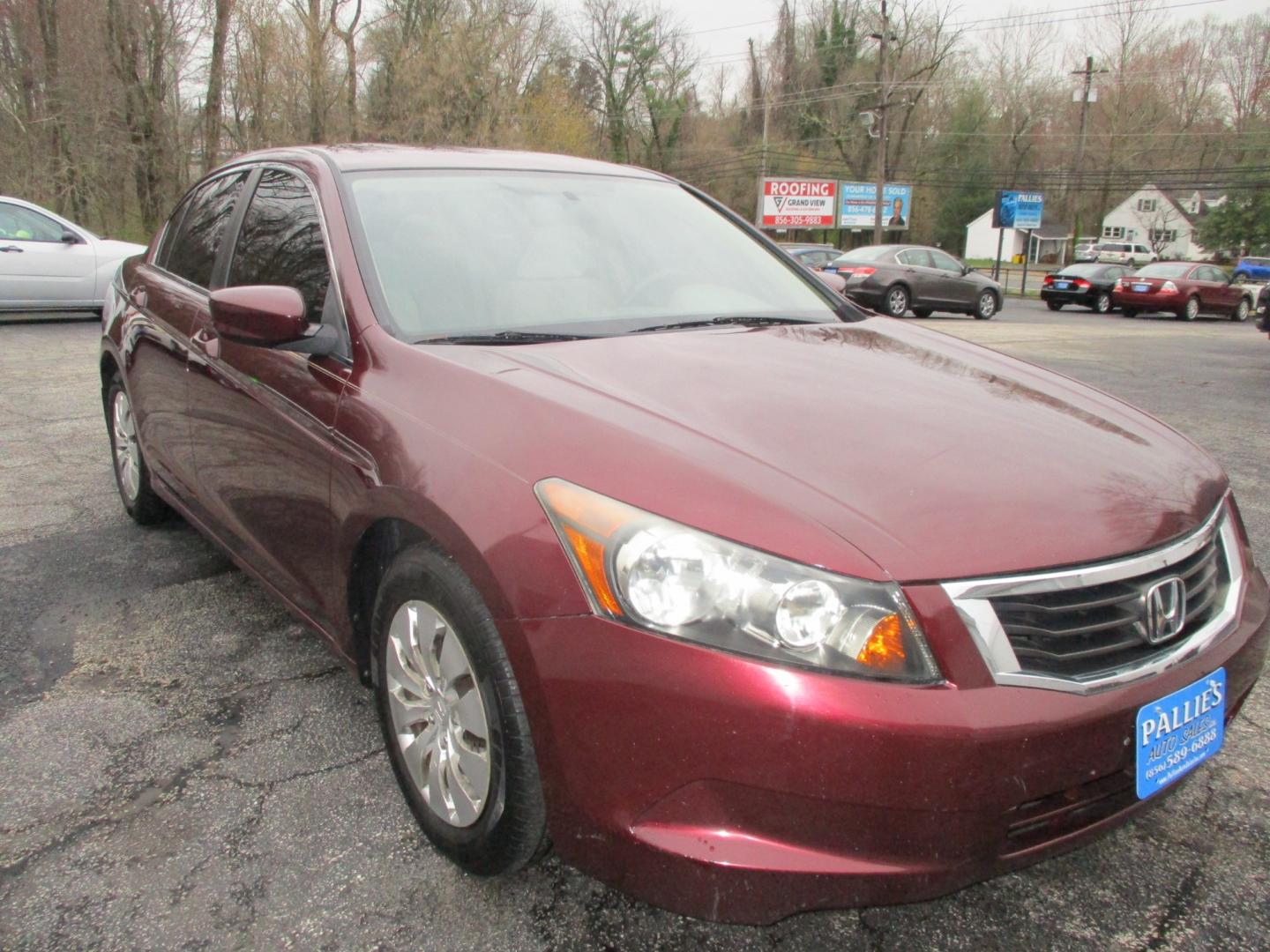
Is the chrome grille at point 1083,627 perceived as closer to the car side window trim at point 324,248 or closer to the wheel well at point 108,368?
the car side window trim at point 324,248

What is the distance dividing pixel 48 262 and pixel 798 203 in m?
38.1

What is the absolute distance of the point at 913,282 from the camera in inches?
786

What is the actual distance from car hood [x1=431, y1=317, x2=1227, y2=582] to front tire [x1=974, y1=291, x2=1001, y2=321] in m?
20.0

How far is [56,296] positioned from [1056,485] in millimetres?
12658

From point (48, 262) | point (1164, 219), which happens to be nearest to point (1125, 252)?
point (1164, 219)

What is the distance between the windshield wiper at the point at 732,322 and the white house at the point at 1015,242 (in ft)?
231

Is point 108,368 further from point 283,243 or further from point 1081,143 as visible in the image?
point 1081,143

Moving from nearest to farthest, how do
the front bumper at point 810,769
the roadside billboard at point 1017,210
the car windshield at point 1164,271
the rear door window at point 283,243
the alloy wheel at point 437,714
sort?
the front bumper at point 810,769
the alloy wheel at point 437,714
the rear door window at point 283,243
the car windshield at point 1164,271
the roadside billboard at point 1017,210

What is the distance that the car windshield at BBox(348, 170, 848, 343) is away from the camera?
8.30ft

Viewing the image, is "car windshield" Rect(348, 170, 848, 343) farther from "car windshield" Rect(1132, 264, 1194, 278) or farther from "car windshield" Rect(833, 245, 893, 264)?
"car windshield" Rect(1132, 264, 1194, 278)

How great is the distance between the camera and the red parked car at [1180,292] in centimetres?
2253

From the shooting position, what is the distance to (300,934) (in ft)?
6.26

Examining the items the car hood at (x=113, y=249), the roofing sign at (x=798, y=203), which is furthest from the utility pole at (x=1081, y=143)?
the car hood at (x=113, y=249)

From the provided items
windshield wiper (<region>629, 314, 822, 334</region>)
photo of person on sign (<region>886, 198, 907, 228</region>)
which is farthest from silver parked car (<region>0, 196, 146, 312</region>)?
photo of person on sign (<region>886, 198, 907, 228</region>)
